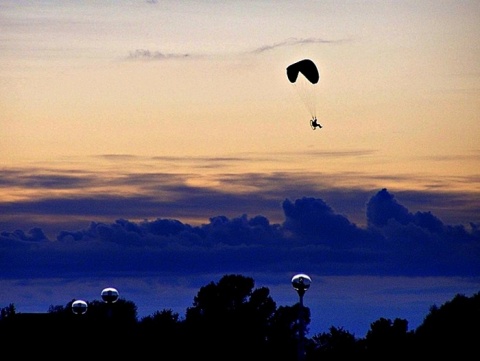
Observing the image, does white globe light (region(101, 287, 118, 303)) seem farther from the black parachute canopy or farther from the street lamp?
the black parachute canopy

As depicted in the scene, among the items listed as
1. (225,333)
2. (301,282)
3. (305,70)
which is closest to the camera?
(301,282)

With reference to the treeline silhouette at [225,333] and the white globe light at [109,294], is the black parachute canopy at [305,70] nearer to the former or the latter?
the treeline silhouette at [225,333]

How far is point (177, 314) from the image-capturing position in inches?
6398

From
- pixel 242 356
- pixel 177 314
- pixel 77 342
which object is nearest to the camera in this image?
pixel 77 342

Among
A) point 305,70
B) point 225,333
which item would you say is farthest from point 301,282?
point 225,333

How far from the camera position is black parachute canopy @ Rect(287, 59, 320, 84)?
7888 centimetres

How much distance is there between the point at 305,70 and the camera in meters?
80.2

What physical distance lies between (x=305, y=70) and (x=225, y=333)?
58020 mm

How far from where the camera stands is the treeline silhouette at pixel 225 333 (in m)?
78.0

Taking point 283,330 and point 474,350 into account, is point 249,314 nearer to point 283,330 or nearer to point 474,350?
point 283,330

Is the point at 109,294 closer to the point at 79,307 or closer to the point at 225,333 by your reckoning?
the point at 79,307

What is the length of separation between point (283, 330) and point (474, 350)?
55.1m

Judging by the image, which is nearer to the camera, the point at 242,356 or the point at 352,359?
the point at 242,356

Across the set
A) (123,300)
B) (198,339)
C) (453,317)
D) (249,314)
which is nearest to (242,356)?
(198,339)
